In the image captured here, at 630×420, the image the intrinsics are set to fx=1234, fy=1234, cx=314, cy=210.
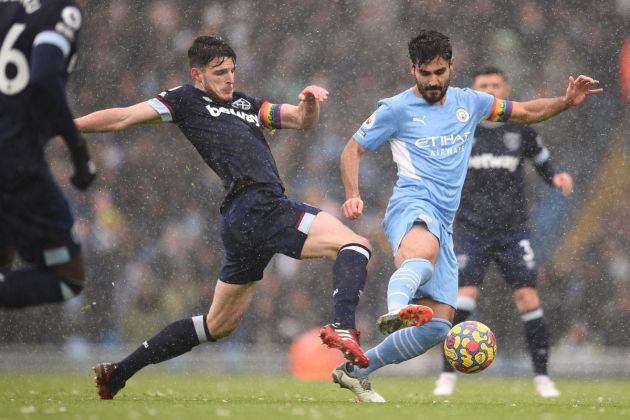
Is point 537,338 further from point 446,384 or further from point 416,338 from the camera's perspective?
point 416,338

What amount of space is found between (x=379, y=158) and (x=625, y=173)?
2.61 metres

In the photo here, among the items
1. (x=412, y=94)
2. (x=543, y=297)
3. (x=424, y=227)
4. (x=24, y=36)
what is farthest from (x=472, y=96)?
(x=543, y=297)

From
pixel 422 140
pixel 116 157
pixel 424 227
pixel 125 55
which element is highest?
pixel 125 55

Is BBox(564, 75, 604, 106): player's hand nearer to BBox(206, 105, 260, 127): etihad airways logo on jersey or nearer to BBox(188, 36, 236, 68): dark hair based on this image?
BBox(206, 105, 260, 127): etihad airways logo on jersey

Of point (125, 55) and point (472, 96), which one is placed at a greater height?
point (125, 55)

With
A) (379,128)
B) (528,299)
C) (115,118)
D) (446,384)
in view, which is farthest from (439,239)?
(528,299)

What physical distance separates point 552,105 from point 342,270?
1766mm

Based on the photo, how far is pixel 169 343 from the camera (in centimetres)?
754

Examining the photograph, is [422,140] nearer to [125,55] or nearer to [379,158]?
[379,158]

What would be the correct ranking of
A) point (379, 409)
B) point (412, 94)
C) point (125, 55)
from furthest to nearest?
1. point (125, 55)
2. point (412, 94)
3. point (379, 409)

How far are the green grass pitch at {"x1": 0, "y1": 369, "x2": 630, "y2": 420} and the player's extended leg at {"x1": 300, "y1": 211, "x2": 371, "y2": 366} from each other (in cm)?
37

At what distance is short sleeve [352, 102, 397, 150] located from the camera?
24.3 ft

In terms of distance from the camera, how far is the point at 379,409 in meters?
6.49

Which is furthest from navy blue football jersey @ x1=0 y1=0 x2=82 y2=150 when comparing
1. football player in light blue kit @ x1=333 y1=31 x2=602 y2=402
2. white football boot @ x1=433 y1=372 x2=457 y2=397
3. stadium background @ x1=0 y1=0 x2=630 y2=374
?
stadium background @ x1=0 y1=0 x2=630 y2=374
